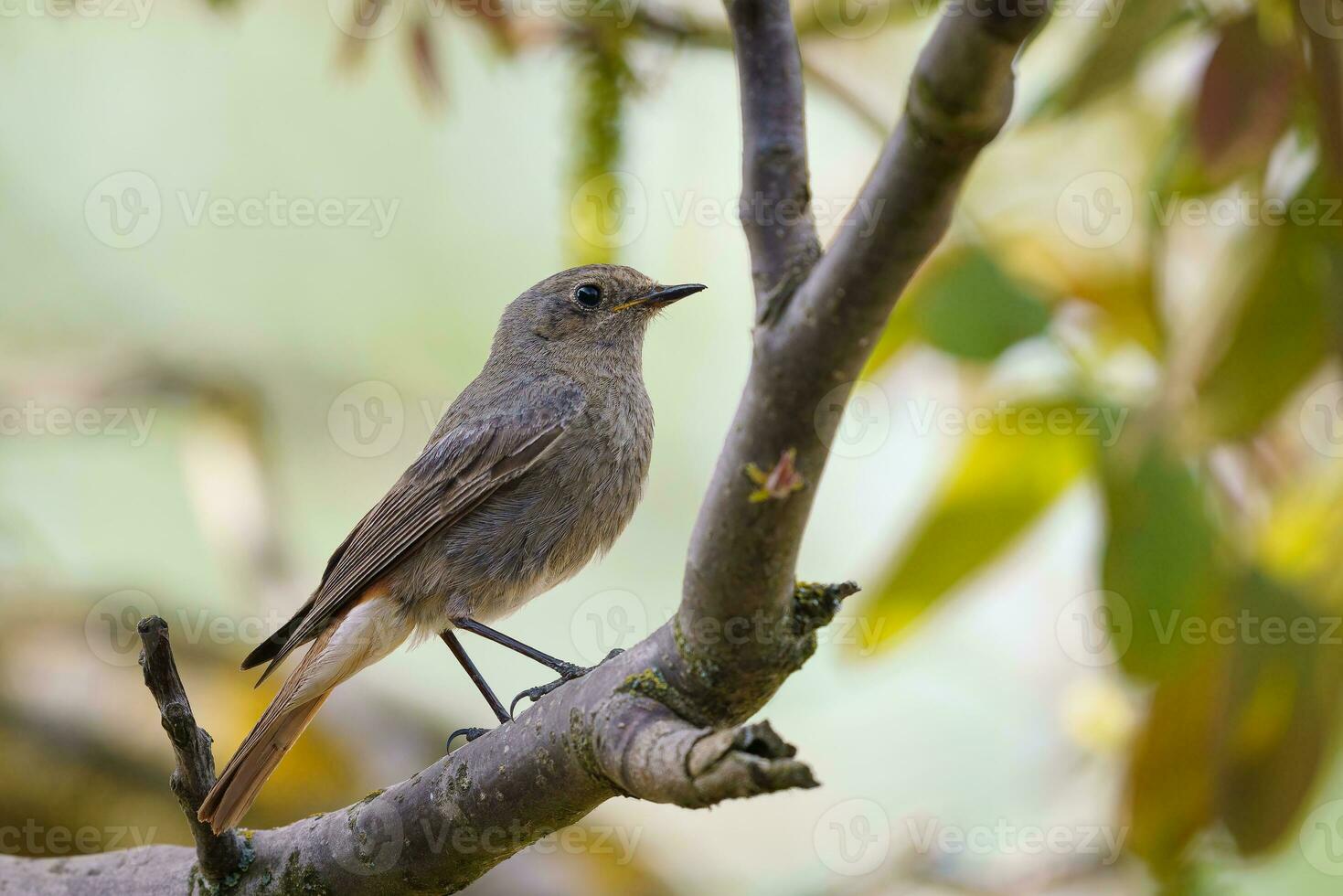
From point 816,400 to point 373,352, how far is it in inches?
232

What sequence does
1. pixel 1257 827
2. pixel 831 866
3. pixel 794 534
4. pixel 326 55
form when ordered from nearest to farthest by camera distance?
pixel 794 534, pixel 1257 827, pixel 831 866, pixel 326 55

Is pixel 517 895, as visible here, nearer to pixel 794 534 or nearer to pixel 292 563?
pixel 292 563

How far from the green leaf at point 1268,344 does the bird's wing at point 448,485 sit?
203 cm

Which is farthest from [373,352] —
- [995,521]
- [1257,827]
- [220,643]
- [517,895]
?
[1257,827]

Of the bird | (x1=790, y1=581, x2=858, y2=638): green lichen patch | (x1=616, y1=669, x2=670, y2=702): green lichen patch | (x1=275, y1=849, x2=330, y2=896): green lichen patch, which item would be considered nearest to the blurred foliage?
the bird

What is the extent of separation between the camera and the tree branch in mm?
1572

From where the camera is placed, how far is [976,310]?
355 centimetres

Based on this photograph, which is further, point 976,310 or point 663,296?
point 663,296

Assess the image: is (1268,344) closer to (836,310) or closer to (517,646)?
(517,646)

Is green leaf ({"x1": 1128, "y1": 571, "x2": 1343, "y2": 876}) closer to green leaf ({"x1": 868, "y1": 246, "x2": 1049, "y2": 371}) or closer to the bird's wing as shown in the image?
green leaf ({"x1": 868, "y1": 246, "x2": 1049, "y2": 371})

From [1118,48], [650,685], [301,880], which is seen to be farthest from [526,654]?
[1118,48]

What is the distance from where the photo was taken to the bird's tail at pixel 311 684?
3285 mm

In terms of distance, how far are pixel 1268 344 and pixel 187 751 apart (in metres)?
3.24

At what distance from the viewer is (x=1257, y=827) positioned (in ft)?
12.2
